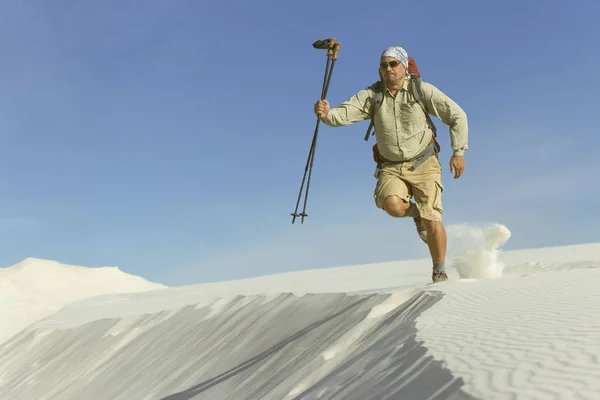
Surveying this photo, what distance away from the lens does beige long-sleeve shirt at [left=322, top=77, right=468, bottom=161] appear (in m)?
A: 4.88

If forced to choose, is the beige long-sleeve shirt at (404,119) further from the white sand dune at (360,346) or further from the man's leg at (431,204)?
the white sand dune at (360,346)

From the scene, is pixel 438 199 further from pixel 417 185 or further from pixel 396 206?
pixel 396 206

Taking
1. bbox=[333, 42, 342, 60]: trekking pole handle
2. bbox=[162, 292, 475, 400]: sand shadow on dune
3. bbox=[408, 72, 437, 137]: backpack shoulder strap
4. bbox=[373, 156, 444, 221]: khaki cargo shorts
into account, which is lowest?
bbox=[162, 292, 475, 400]: sand shadow on dune

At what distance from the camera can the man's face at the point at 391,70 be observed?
15.7 feet

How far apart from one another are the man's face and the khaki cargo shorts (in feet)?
2.03

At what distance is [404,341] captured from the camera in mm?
3100

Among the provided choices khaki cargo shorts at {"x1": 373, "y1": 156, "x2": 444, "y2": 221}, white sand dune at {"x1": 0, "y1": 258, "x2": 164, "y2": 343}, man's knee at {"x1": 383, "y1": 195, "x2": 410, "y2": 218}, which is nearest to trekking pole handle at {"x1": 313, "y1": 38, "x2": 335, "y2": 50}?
khaki cargo shorts at {"x1": 373, "y1": 156, "x2": 444, "y2": 221}

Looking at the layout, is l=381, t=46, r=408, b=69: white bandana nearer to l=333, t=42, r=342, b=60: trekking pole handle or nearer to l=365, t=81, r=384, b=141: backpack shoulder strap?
l=365, t=81, r=384, b=141: backpack shoulder strap

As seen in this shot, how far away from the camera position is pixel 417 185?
4.93m

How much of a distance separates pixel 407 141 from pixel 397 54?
63 centimetres

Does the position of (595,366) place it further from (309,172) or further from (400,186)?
(309,172)

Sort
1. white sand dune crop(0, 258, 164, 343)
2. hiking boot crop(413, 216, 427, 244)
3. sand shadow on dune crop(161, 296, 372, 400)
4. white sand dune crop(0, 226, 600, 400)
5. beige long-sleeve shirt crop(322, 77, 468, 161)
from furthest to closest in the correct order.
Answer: white sand dune crop(0, 258, 164, 343), hiking boot crop(413, 216, 427, 244), beige long-sleeve shirt crop(322, 77, 468, 161), sand shadow on dune crop(161, 296, 372, 400), white sand dune crop(0, 226, 600, 400)

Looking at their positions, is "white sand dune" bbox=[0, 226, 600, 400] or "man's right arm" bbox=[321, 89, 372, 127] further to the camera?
"man's right arm" bbox=[321, 89, 372, 127]

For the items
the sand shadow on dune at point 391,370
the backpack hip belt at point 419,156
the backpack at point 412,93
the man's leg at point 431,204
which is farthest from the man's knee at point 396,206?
the sand shadow on dune at point 391,370
